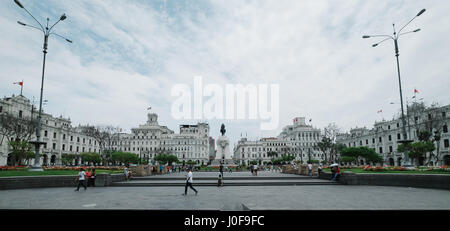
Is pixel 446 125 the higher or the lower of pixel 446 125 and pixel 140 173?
the higher

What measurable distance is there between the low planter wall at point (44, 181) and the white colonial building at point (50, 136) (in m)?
44.2

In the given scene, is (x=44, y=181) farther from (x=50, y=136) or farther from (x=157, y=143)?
(x=157, y=143)

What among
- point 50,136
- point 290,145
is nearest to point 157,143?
point 50,136

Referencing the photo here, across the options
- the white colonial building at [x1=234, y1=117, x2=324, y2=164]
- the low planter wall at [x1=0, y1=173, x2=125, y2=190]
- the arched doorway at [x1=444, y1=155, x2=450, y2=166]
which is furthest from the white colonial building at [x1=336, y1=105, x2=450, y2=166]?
the low planter wall at [x1=0, y1=173, x2=125, y2=190]

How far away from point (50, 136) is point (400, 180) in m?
80.1

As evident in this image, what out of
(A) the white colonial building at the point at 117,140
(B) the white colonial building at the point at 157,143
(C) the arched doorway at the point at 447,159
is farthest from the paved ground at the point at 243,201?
(B) the white colonial building at the point at 157,143

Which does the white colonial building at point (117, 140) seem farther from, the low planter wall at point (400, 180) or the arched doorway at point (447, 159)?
the arched doorway at point (447, 159)

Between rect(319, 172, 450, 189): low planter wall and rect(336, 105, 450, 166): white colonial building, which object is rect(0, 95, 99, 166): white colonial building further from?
rect(336, 105, 450, 166): white colonial building

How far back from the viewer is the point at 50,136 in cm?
6900

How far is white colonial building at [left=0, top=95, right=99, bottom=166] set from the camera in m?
55.8
